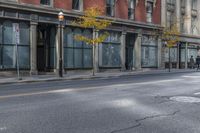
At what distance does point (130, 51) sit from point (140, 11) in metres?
4.51

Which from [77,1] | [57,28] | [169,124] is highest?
[77,1]

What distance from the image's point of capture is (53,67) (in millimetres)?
31797

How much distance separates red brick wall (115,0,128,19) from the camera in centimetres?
3712

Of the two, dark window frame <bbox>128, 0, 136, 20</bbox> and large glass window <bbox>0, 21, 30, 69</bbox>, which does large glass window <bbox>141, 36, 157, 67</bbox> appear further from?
large glass window <bbox>0, 21, 30, 69</bbox>

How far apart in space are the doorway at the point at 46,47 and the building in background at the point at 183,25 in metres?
17.3

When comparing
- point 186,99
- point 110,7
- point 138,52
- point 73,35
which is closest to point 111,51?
point 110,7

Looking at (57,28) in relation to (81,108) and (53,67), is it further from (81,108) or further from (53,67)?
(81,108)

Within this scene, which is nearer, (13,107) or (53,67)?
(13,107)

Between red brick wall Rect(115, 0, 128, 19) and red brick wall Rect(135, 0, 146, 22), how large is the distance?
2056 millimetres

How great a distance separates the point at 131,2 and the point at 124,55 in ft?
19.3

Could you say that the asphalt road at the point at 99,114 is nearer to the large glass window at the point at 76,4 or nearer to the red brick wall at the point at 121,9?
the large glass window at the point at 76,4

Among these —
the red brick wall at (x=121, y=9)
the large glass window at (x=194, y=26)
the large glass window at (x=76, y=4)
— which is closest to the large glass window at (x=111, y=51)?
the red brick wall at (x=121, y=9)

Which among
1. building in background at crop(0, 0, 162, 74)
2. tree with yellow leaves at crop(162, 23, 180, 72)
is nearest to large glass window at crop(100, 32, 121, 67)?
building in background at crop(0, 0, 162, 74)

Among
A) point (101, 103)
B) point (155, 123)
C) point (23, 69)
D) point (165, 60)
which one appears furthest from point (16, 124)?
point (165, 60)
